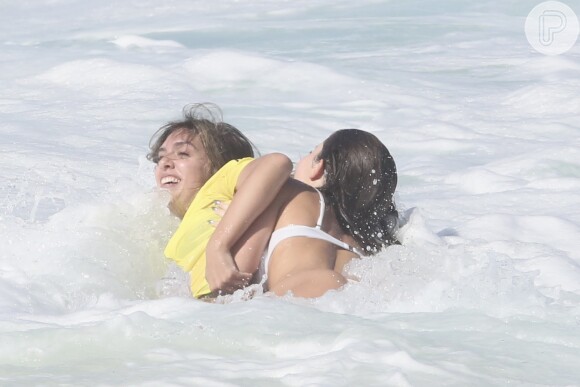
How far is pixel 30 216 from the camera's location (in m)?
4.66

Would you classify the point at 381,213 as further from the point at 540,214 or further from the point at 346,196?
the point at 540,214

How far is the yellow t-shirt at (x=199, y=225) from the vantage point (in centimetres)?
390

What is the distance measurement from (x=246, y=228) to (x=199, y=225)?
11.5 inches

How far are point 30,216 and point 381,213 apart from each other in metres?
1.56

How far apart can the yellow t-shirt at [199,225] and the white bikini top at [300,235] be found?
0.78 feet

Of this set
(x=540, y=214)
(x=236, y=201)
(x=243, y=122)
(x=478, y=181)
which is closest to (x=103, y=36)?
(x=243, y=122)

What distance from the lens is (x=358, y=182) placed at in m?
3.93
